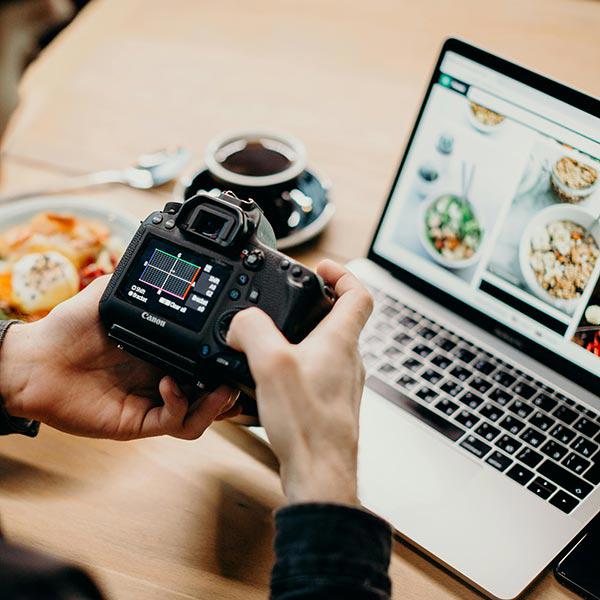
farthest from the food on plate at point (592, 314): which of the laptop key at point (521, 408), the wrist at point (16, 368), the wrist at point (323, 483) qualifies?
the wrist at point (16, 368)

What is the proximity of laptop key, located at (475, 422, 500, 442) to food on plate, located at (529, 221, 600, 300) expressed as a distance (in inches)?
5.7

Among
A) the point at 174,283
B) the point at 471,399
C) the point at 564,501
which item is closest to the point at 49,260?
the point at 174,283

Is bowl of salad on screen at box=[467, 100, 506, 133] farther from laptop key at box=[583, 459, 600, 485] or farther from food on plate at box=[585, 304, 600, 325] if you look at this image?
laptop key at box=[583, 459, 600, 485]

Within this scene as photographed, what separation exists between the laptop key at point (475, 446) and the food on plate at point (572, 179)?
245 mm

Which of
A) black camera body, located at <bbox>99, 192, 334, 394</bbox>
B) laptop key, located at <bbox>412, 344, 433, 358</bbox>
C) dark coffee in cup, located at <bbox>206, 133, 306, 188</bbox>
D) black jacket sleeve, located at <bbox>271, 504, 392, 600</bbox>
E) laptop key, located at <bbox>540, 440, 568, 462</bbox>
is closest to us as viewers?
black jacket sleeve, located at <bbox>271, 504, 392, 600</bbox>

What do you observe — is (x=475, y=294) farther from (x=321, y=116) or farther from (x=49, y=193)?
(x=49, y=193)

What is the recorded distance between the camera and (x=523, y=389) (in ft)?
2.55

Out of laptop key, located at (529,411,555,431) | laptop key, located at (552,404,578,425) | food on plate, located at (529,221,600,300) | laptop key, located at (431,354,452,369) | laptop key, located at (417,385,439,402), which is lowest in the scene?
laptop key, located at (417,385,439,402)

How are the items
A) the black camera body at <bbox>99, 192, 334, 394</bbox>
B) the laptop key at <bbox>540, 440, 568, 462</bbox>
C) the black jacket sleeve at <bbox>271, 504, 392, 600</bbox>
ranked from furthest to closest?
the laptop key at <bbox>540, 440, 568, 462</bbox>, the black camera body at <bbox>99, 192, 334, 394</bbox>, the black jacket sleeve at <bbox>271, 504, 392, 600</bbox>

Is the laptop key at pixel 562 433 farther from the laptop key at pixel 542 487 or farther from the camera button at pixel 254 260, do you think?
the camera button at pixel 254 260

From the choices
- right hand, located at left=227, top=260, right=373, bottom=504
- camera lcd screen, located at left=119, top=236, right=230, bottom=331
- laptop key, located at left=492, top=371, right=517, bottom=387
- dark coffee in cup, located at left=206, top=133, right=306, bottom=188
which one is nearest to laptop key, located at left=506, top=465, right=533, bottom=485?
laptop key, located at left=492, top=371, right=517, bottom=387

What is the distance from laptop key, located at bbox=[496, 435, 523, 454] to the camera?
0.72 meters

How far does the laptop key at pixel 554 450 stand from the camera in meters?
0.71

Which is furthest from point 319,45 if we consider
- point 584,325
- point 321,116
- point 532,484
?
point 532,484
